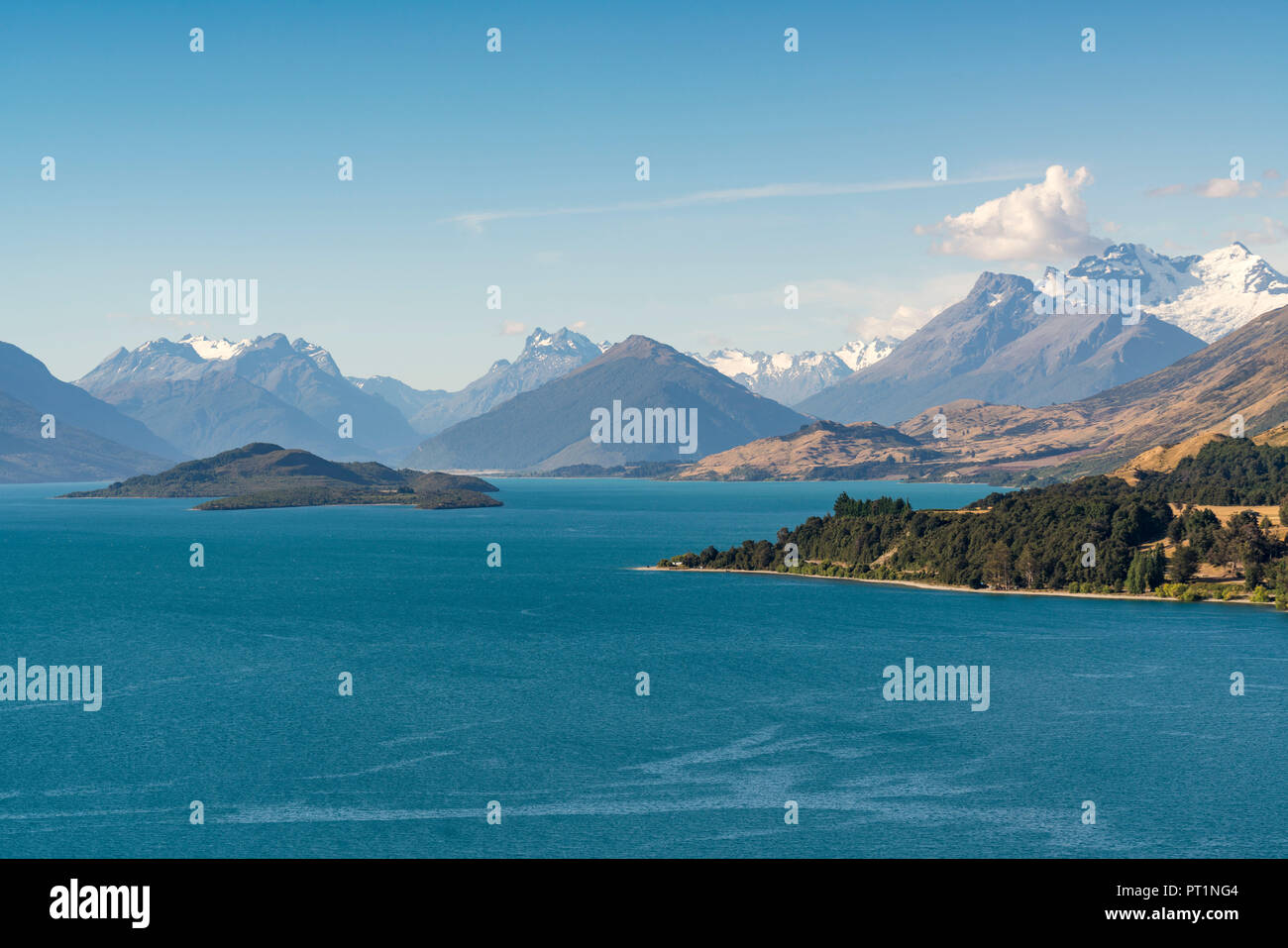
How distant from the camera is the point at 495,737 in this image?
11306 cm

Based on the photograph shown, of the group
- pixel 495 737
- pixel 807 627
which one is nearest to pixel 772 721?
pixel 495 737

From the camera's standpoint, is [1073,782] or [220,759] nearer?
[1073,782]

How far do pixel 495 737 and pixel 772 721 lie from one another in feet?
94.6

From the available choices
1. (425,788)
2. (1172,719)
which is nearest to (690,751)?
(425,788)

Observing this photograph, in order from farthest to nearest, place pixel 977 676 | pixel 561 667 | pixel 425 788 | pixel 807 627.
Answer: pixel 807 627
pixel 561 667
pixel 977 676
pixel 425 788

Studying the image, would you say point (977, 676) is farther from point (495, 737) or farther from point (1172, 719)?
point (495, 737)

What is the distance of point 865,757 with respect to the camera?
106 m
